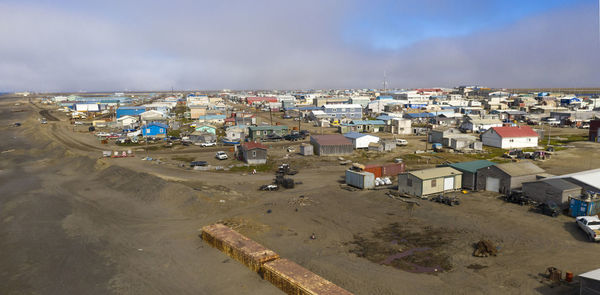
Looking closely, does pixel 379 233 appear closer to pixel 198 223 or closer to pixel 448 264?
pixel 448 264

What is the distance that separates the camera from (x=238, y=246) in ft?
54.7

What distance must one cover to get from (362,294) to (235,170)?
2283cm

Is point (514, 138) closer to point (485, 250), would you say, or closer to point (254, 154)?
point (254, 154)

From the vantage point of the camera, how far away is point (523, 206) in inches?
882

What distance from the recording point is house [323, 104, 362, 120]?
3103 inches

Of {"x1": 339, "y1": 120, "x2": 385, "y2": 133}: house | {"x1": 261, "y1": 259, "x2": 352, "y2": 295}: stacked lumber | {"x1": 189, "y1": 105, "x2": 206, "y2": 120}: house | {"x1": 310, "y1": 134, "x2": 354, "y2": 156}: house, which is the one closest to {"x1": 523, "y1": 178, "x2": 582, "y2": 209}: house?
{"x1": 261, "y1": 259, "x2": 352, "y2": 295}: stacked lumber

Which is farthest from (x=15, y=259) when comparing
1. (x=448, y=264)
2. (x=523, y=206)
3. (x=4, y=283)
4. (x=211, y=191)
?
(x=523, y=206)

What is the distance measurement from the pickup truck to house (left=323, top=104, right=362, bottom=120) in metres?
60.6

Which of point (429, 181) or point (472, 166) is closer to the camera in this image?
point (429, 181)

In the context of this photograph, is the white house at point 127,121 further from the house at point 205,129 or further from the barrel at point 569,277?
the barrel at point 569,277

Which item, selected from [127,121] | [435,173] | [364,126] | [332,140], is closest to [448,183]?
[435,173]

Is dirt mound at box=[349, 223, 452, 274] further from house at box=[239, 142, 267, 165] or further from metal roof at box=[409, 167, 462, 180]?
house at box=[239, 142, 267, 165]

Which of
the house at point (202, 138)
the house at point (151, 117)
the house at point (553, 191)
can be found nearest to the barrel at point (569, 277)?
the house at point (553, 191)

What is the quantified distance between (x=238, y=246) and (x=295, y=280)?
14.0 ft
